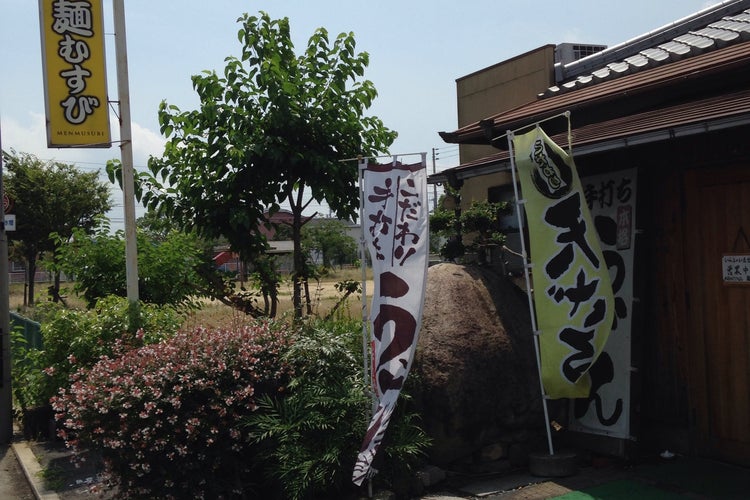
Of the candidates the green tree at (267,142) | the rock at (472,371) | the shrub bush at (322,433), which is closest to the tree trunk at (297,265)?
the green tree at (267,142)

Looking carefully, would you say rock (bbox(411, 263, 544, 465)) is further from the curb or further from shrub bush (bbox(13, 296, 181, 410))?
the curb

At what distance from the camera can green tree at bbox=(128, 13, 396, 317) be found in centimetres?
873

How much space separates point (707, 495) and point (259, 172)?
584 cm

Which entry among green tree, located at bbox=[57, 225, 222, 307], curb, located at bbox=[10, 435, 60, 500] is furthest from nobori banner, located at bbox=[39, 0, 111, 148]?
curb, located at bbox=[10, 435, 60, 500]

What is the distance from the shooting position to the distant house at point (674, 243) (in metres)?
6.06

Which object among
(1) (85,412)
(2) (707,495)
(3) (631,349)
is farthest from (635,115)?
(1) (85,412)

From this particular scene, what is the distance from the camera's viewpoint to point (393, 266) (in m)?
5.99

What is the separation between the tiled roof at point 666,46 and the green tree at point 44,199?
25.4 metres

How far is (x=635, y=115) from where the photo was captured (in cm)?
636

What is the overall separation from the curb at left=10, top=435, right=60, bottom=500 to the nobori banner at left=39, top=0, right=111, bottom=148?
3.62 meters

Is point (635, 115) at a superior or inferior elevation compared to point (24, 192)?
inferior

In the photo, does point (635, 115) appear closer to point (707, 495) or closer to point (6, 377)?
point (707, 495)

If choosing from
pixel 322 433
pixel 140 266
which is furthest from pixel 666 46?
pixel 140 266

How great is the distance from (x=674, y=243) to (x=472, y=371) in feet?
7.07
